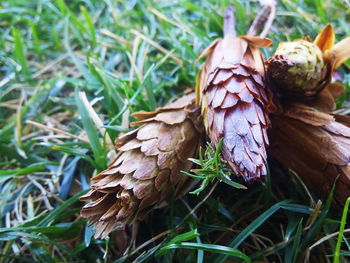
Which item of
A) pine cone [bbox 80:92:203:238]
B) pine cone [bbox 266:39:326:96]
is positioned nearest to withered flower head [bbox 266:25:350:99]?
pine cone [bbox 266:39:326:96]

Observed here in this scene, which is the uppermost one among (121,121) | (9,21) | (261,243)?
(9,21)

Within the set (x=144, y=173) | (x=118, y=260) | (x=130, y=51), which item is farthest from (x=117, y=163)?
(x=130, y=51)

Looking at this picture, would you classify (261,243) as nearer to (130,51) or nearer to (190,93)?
(190,93)

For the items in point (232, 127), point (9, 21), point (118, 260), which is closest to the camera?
point (232, 127)

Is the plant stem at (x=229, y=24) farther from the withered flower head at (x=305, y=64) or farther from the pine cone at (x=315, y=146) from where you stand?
the pine cone at (x=315, y=146)

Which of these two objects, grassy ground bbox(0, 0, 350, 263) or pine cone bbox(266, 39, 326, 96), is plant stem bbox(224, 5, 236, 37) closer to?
grassy ground bbox(0, 0, 350, 263)

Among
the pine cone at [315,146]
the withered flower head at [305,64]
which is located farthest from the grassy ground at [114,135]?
the withered flower head at [305,64]

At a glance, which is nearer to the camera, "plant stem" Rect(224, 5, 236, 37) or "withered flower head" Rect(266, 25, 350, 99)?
"withered flower head" Rect(266, 25, 350, 99)

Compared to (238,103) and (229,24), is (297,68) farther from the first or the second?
(229,24)
